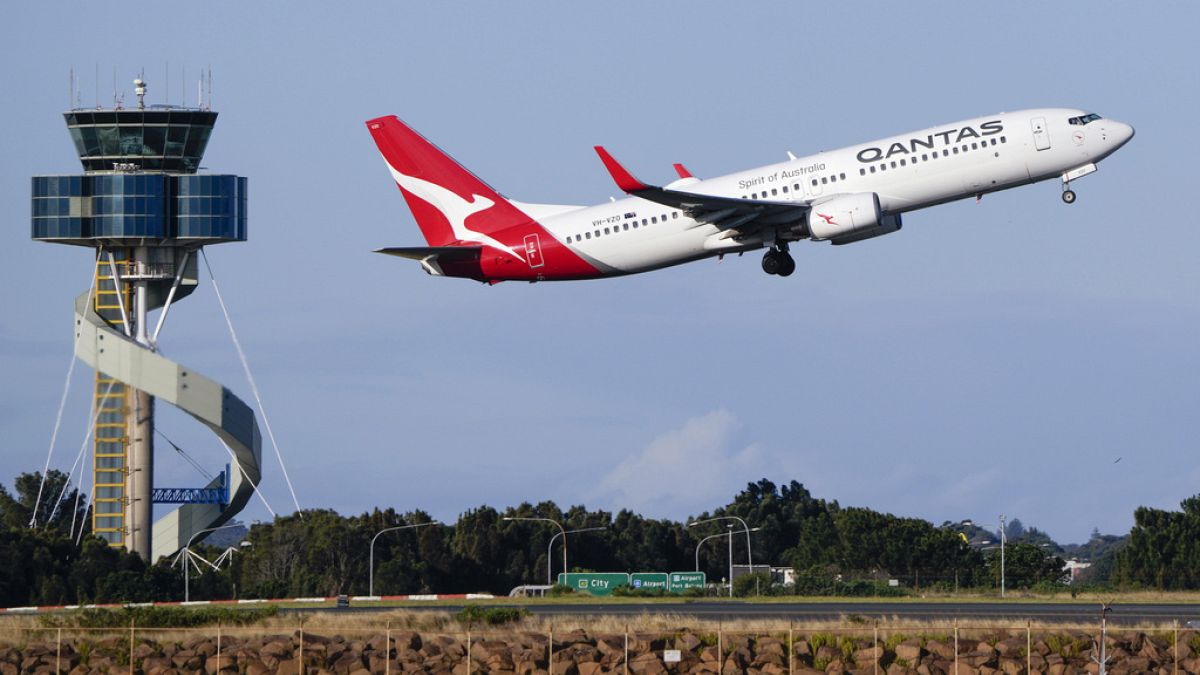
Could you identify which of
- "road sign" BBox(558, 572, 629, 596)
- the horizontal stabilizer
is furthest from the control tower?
the horizontal stabilizer

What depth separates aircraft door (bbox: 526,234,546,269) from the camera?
225 feet

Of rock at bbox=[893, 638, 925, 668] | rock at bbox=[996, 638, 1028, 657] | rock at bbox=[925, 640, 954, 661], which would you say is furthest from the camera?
rock at bbox=[996, 638, 1028, 657]

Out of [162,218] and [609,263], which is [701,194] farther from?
[162,218]

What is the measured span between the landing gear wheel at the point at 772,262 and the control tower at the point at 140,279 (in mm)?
71512

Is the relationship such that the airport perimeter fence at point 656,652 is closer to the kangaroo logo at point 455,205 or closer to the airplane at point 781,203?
the airplane at point 781,203

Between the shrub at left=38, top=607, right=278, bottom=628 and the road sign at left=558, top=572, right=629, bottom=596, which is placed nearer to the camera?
the shrub at left=38, top=607, right=278, bottom=628

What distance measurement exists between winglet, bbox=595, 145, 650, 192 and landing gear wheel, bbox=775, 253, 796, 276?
23.7 ft

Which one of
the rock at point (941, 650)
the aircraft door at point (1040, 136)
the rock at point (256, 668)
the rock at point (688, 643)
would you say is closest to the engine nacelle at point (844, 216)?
the aircraft door at point (1040, 136)

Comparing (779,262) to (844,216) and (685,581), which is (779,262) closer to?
(844,216)

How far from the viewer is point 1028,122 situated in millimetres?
64000

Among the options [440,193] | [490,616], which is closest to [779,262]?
[440,193]

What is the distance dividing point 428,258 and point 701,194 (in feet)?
34.8

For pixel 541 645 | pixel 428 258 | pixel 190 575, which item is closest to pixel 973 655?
pixel 541 645

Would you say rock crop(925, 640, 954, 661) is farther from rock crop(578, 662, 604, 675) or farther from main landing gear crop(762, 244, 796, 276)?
main landing gear crop(762, 244, 796, 276)
